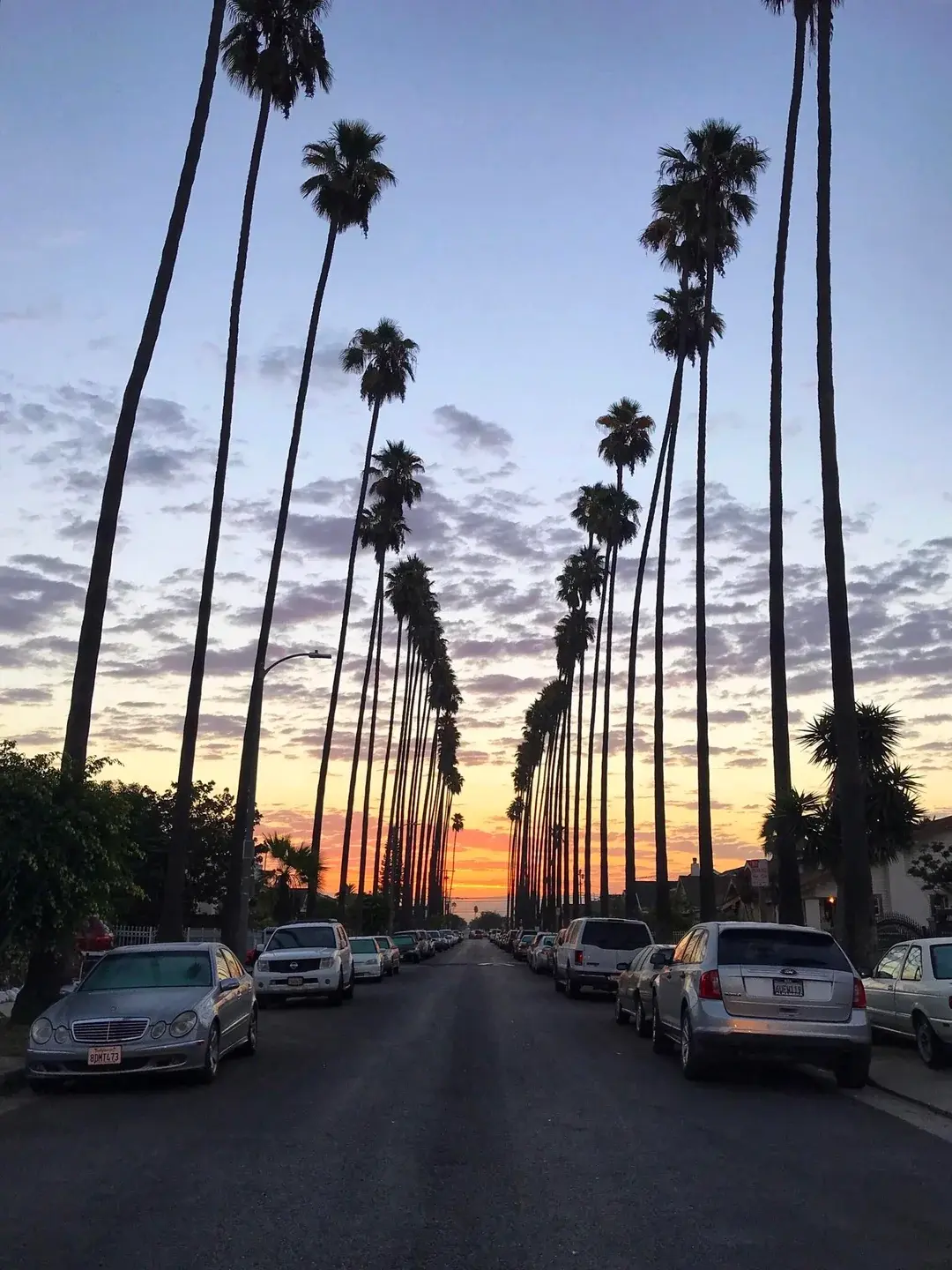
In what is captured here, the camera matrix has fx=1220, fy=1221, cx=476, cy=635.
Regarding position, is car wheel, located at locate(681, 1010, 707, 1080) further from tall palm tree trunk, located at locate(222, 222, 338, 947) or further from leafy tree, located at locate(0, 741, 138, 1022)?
tall palm tree trunk, located at locate(222, 222, 338, 947)

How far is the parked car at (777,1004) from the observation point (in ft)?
42.4

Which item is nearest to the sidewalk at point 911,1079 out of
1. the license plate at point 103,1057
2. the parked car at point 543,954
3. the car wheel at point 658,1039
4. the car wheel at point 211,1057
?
the car wheel at point 658,1039

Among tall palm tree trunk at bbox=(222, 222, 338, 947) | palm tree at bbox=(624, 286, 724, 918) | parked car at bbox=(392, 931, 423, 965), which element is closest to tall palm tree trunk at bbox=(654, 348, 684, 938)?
palm tree at bbox=(624, 286, 724, 918)

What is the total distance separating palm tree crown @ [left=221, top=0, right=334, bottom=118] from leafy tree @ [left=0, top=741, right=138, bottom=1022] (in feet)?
64.7

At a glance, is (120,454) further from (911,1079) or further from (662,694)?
(662,694)

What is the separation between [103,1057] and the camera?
40.2ft

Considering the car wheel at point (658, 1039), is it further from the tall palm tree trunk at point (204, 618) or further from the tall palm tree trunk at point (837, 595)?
the tall palm tree trunk at point (204, 618)

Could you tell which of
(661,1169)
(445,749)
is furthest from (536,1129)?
(445,749)

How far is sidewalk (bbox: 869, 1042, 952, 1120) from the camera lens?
12.3 metres

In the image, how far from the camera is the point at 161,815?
48.3 meters

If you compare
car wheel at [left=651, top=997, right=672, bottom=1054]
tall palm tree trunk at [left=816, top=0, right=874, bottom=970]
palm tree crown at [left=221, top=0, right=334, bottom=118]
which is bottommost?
car wheel at [left=651, top=997, right=672, bottom=1054]

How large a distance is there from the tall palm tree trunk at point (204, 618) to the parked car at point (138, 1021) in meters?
13.4

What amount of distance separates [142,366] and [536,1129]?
17.3 metres

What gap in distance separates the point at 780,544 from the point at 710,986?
15985mm
